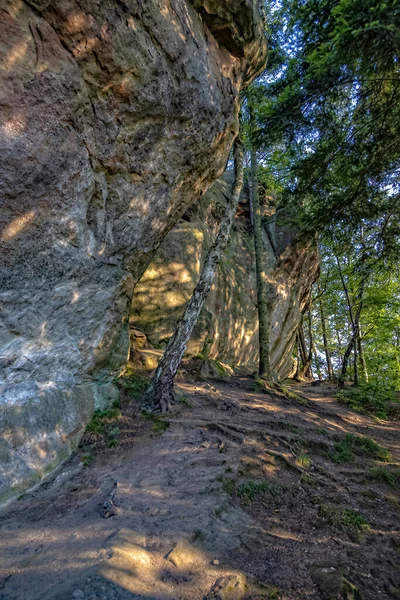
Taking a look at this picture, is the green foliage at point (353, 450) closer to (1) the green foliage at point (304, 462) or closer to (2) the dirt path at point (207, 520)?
(2) the dirt path at point (207, 520)

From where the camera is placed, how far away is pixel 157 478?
4.34 meters

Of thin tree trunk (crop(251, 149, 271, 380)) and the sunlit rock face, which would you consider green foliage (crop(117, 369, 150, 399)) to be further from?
thin tree trunk (crop(251, 149, 271, 380))

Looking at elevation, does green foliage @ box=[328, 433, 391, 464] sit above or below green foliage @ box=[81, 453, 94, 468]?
above

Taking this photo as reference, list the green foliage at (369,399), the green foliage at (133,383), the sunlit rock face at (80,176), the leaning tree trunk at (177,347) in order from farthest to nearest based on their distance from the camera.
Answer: the green foliage at (369,399)
the green foliage at (133,383)
the leaning tree trunk at (177,347)
the sunlit rock face at (80,176)

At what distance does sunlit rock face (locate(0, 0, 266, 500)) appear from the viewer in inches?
174

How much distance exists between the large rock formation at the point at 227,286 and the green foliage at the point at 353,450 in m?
5.01

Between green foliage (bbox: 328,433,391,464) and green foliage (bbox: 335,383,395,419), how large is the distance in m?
3.78

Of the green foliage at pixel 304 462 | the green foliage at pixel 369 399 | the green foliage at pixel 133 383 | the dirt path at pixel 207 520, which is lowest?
the dirt path at pixel 207 520

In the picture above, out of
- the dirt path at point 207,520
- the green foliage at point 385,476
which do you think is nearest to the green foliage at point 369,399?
the dirt path at point 207,520

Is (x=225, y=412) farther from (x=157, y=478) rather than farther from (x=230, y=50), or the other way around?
(x=230, y=50)

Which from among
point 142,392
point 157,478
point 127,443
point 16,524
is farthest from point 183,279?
point 16,524

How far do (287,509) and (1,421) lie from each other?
3827 millimetres

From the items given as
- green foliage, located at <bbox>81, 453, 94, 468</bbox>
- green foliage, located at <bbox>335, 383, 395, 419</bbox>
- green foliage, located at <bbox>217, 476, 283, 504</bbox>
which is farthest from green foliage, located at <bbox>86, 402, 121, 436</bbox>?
green foliage, located at <bbox>335, 383, 395, 419</bbox>

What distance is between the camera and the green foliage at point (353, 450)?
19.0ft
